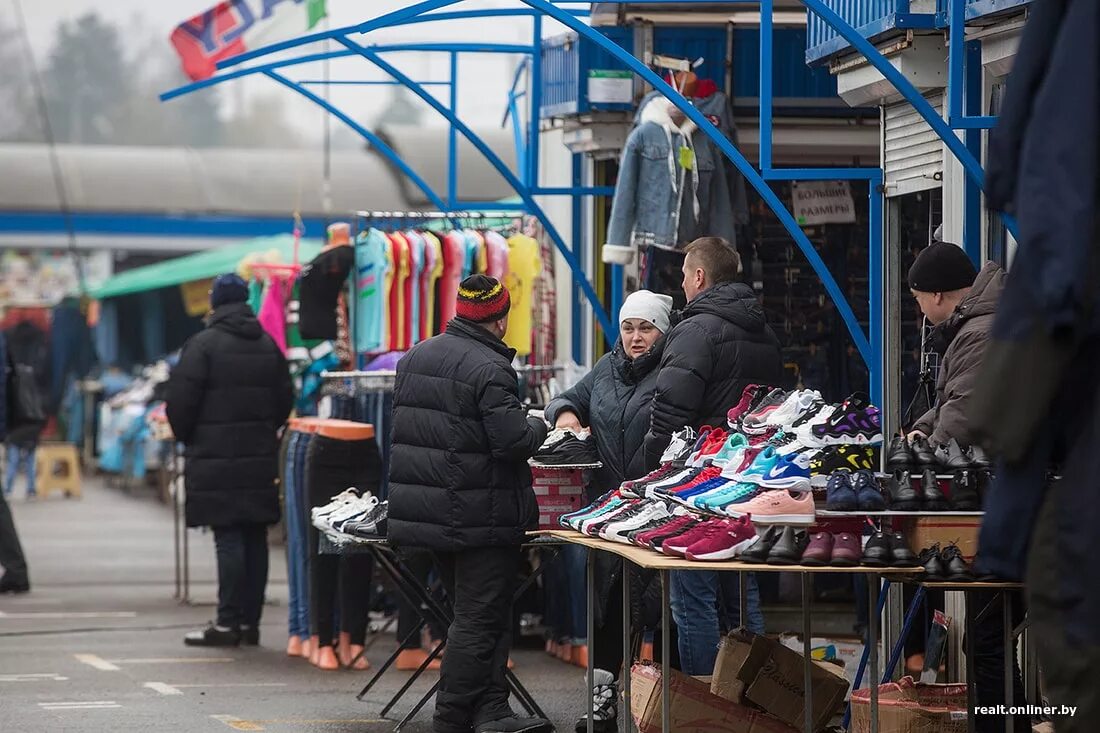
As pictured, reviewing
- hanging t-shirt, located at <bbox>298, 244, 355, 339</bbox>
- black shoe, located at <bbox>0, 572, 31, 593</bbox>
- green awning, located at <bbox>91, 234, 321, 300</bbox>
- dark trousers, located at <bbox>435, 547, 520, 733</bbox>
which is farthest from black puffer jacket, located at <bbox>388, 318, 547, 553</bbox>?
green awning, located at <bbox>91, 234, 321, 300</bbox>

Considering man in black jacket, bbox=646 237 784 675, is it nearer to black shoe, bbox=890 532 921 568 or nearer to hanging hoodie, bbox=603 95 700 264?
black shoe, bbox=890 532 921 568

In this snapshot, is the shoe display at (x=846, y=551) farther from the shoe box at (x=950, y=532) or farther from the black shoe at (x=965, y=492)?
the black shoe at (x=965, y=492)

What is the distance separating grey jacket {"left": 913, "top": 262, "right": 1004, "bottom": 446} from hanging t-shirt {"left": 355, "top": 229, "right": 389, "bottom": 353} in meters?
5.00

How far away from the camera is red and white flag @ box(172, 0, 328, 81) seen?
14.5 meters

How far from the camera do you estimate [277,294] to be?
13.9 meters

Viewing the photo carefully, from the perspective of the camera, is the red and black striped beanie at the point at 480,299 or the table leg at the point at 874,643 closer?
the table leg at the point at 874,643

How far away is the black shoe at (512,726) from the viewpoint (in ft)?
26.2

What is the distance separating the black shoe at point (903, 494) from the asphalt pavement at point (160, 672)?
8.92 feet

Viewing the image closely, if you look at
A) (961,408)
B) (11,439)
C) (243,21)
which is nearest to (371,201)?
(11,439)

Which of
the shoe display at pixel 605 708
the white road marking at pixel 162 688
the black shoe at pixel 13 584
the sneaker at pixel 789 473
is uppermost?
the sneaker at pixel 789 473

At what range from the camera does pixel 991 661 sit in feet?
22.8

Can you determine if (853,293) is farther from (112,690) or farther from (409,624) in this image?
(112,690)

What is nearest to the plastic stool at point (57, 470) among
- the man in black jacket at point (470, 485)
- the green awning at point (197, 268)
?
the green awning at point (197, 268)

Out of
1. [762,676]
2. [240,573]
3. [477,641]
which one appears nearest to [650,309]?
[477,641]
